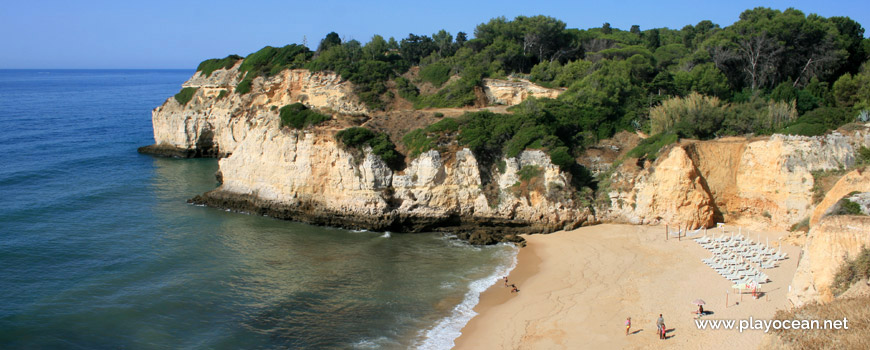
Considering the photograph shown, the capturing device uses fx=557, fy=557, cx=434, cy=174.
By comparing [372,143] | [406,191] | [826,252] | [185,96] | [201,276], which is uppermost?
[185,96]

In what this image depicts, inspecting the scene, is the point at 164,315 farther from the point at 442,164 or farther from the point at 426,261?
the point at 442,164

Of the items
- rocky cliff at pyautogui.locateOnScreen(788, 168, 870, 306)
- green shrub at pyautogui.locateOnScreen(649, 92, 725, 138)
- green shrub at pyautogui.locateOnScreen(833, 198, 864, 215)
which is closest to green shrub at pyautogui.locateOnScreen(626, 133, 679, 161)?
green shrub at pyautogui.locateOnScreen(649, 92, 725, 138)

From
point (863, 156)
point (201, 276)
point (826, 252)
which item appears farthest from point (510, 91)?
point (826, 252)

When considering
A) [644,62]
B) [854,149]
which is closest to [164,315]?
[854,149]

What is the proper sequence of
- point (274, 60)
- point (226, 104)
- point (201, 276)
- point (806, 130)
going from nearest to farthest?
A: 1. point (201, 276)
2. point (806, 130)
3. point (274, 60)
4. point (226, 104)

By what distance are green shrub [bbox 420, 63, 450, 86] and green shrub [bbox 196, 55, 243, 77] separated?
1820 cm

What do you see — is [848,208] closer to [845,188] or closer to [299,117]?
[845,188]

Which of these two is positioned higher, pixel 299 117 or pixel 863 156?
pixel 299 117

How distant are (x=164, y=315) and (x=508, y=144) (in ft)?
54.3

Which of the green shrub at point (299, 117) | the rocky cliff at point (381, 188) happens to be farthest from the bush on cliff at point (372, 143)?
the green shrub at point (299, 117)

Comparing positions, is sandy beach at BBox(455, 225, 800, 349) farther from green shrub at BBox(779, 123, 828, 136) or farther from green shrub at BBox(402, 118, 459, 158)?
green shrub at BBox(402, 118, 459, 158)

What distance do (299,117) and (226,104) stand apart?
17.9 m

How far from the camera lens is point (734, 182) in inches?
987

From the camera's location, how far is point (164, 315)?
58.9ft
